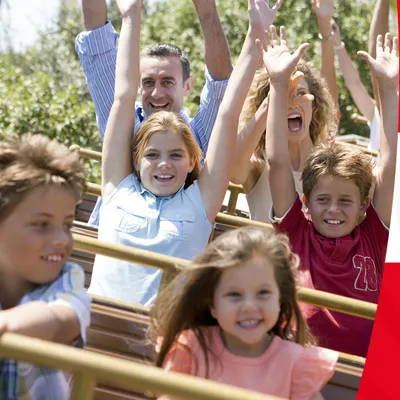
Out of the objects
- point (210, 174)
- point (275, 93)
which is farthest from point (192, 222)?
point (275, 93)

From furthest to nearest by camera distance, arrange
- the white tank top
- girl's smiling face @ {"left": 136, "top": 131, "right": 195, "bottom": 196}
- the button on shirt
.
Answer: the white tank top < girl's smiling face @ {"left": 136, "top": 131, "right": 195, "bottom": 196} < the button on shirt

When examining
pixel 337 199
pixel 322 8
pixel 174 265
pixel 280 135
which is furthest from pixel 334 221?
pixel 322 8

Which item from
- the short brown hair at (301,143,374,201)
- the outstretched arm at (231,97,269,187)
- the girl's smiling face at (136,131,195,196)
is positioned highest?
the outstretched arm at (231,97,269,187)

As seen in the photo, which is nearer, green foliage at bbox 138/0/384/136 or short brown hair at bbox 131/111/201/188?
short brown hair at bbox 131/111/201/188

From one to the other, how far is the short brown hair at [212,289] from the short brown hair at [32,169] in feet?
1.52

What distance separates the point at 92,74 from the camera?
4922mm

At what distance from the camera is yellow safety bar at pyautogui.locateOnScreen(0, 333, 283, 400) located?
2107 mm

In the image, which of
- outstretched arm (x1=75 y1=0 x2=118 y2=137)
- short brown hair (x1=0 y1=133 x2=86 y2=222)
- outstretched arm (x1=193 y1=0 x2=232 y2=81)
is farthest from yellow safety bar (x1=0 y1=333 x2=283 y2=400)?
Result: outstretched arm (x1=193 y1=0 x2=232 y2=81)

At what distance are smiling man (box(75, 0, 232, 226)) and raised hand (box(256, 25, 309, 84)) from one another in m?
0.77

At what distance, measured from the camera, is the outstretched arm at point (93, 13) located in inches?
195

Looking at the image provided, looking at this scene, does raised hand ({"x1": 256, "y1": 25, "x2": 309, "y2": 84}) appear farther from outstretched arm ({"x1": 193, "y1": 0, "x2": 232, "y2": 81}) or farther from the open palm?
outstretched arm ({"x1": 193, "y1": 0, "x2": 232, "y2": 81})

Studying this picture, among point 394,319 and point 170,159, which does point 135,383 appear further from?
point 170,159

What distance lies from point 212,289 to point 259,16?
1623 mm

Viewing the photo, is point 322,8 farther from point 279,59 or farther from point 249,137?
point 279,59
